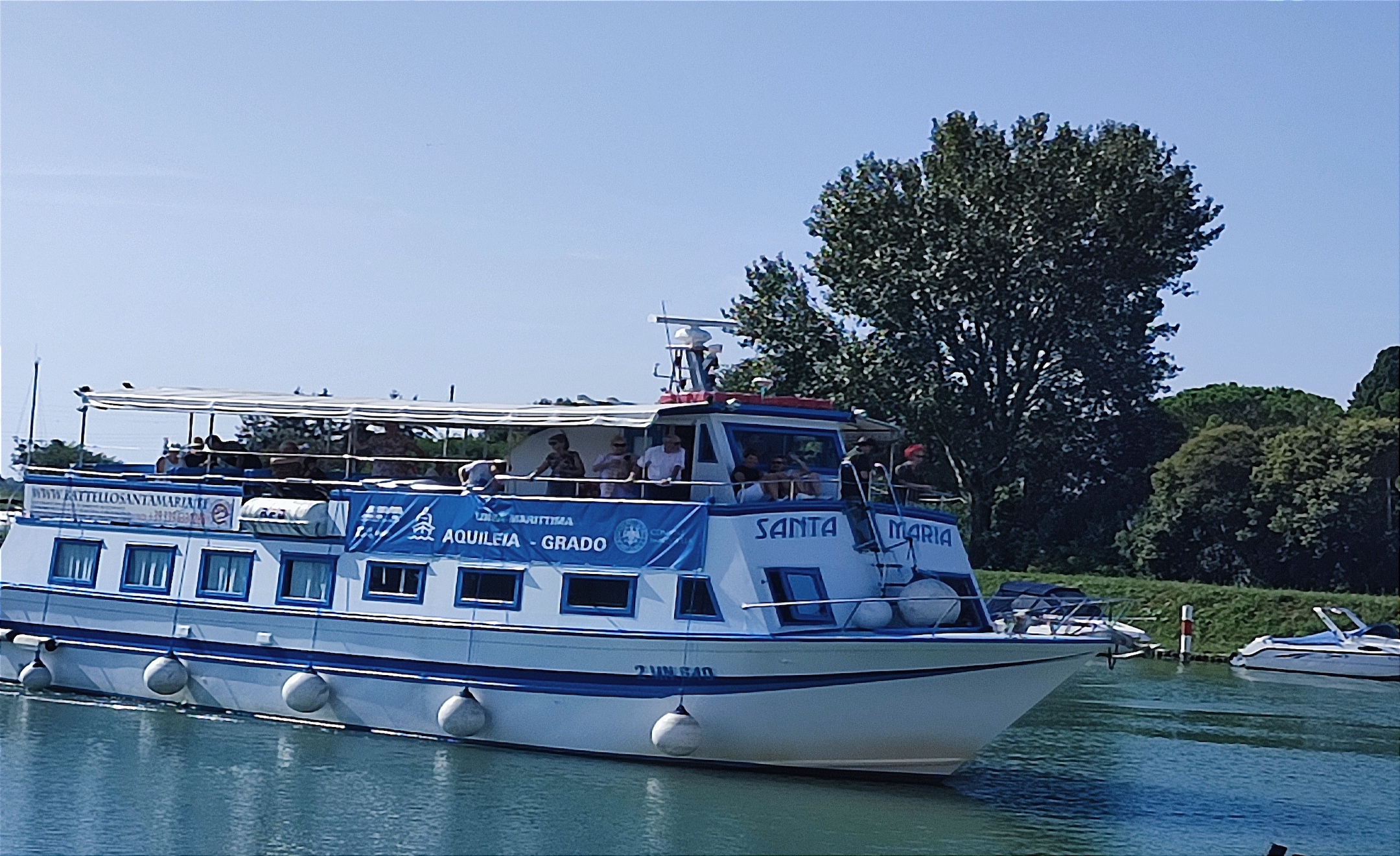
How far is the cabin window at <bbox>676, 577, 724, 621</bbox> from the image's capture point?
2064cm

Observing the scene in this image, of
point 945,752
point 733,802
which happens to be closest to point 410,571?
point 733,802

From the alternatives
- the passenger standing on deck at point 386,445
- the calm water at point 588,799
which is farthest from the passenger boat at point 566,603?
the passenger standing on deck at point 386,445

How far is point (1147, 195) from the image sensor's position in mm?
48906

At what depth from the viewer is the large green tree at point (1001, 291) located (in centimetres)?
4894

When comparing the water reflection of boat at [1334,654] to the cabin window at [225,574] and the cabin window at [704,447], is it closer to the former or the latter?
the cabin window at [704,447]

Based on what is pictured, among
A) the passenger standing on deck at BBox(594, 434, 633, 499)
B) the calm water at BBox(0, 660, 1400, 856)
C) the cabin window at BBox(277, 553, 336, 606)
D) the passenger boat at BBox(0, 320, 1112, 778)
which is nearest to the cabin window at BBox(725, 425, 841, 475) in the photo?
the passenger boat at BBox(0, 320, 1112, 778)

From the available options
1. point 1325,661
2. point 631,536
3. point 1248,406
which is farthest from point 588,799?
point 1248,406

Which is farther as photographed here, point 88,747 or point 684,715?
point 88,747

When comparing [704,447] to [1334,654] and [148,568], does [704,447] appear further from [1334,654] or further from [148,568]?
[1334,654]

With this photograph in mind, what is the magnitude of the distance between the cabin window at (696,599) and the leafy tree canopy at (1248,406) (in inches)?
2122

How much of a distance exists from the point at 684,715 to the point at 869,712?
2.16 m

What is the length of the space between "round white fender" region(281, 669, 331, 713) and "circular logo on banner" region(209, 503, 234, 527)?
2.76 metres

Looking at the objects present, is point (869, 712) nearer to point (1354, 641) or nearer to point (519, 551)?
point (519, 551)

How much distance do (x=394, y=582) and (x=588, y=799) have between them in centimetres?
480
